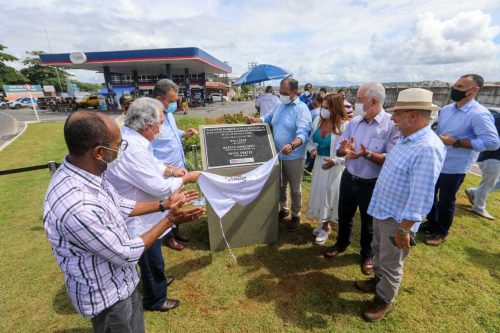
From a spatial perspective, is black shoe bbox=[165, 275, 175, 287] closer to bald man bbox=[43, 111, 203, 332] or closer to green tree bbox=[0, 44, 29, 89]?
bald man bbox=[43, 111, 203, 332]

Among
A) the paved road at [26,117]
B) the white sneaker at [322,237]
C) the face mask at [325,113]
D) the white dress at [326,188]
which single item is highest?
the face mask at [325,113]

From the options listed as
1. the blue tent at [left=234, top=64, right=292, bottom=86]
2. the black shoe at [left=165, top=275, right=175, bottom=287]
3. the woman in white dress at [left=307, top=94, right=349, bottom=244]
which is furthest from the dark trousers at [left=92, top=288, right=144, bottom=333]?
the blue tent at [left=234, top=64, right=292, bottom=86]

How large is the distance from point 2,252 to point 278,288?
417 centimetres

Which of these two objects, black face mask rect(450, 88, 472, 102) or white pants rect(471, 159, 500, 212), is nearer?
black face mask rect(450, 88, 472, 102)

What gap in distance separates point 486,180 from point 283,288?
14.3ft

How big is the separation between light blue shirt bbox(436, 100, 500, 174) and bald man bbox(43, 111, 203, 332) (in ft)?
13.3

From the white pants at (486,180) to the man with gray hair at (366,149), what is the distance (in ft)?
10.1

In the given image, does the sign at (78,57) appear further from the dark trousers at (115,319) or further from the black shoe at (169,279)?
the dark trousers at (115,319)

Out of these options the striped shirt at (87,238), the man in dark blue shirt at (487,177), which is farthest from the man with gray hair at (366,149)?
the man in dark blue shirt at (487,177)

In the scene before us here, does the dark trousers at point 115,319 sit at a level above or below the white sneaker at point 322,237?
above

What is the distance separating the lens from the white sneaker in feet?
12.9

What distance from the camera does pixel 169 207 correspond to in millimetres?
1881

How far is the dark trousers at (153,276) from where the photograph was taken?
2.51 m

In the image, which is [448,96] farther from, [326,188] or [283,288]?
[283,288]
